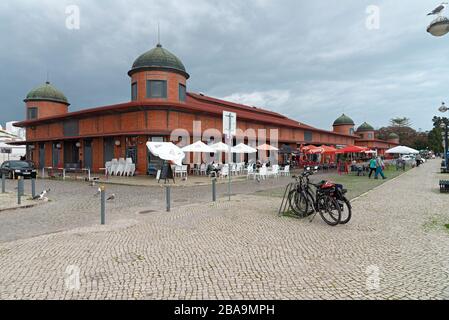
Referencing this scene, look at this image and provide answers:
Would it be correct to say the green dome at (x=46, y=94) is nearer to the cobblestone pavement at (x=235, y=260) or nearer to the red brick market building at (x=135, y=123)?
the red brick market building at (x=135, y=123)

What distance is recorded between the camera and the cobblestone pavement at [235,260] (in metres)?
3.60

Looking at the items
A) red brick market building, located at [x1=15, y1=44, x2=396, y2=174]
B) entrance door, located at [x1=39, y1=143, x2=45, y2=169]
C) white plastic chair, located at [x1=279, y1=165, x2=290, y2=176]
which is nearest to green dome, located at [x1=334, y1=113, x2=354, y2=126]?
red brick market building, located at [x1=15, y1=44, x2=396, y2=174]

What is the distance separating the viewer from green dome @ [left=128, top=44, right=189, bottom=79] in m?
26.0

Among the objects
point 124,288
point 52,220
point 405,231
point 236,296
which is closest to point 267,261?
point 236,296

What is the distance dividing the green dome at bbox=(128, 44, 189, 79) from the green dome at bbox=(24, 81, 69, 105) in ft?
71.1

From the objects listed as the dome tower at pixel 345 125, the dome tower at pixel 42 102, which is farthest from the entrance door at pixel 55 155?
the dome tower at pixel 345 125

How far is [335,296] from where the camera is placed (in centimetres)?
343

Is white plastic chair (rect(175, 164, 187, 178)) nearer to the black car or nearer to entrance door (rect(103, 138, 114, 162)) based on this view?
entrance door (rect(103, 138, 114, 162))

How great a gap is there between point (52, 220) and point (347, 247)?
7.66m

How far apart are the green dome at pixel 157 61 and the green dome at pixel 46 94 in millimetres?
21666

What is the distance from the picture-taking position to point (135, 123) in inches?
936

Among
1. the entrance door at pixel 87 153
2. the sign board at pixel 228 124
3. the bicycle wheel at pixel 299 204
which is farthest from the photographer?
the entrance door at pixel 87 153

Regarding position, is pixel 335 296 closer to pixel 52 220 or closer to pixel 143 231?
pixel 143 231

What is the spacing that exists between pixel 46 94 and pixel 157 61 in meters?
25.0
